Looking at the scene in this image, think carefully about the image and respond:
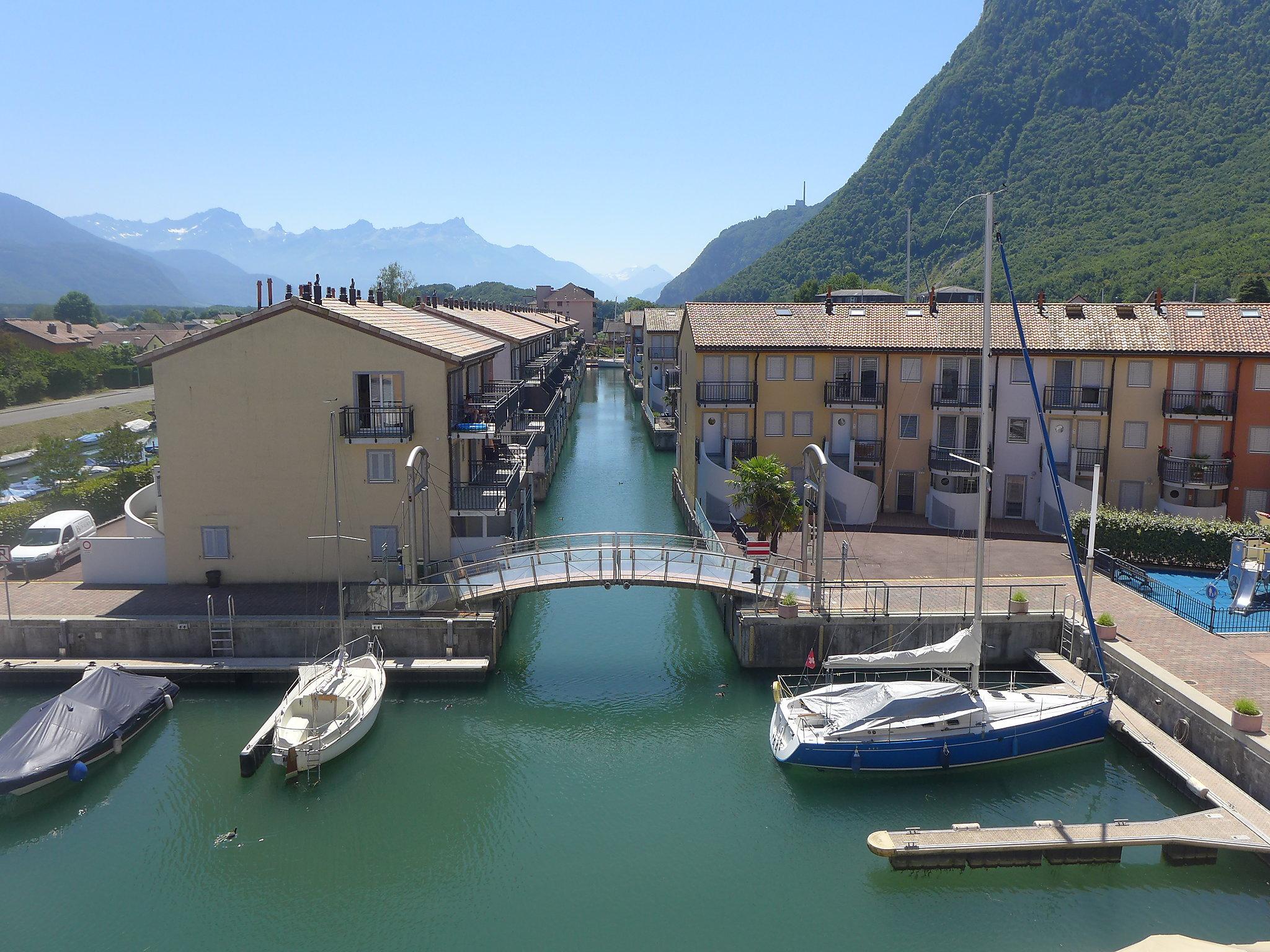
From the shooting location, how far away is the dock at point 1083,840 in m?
19.9

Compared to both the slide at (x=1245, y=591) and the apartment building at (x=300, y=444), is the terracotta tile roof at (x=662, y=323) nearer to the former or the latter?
the apartment building at (x=300, y=444)

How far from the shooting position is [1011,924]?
61.8 ft

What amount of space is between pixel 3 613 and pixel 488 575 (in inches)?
624

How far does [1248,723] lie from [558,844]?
16.4 m

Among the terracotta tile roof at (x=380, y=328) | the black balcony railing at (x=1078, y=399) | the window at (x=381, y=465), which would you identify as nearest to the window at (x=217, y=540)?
the window at (x=381, y=465)

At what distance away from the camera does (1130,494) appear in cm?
4181

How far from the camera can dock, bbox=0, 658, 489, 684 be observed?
28438 millimetres

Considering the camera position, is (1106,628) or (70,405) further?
(70,405)

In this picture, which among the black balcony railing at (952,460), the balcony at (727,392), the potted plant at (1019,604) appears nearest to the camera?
the potted plant at (1019,604)

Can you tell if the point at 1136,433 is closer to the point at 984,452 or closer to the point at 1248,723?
the point at 984,452

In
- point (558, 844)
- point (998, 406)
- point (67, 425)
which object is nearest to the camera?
point (558, 844)

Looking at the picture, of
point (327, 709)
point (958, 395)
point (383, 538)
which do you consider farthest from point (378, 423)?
point (958, 395)

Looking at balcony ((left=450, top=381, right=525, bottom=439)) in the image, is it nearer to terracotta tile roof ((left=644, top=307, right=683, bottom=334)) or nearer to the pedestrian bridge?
the pedestrian bridge

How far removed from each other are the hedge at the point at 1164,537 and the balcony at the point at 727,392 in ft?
49.9
